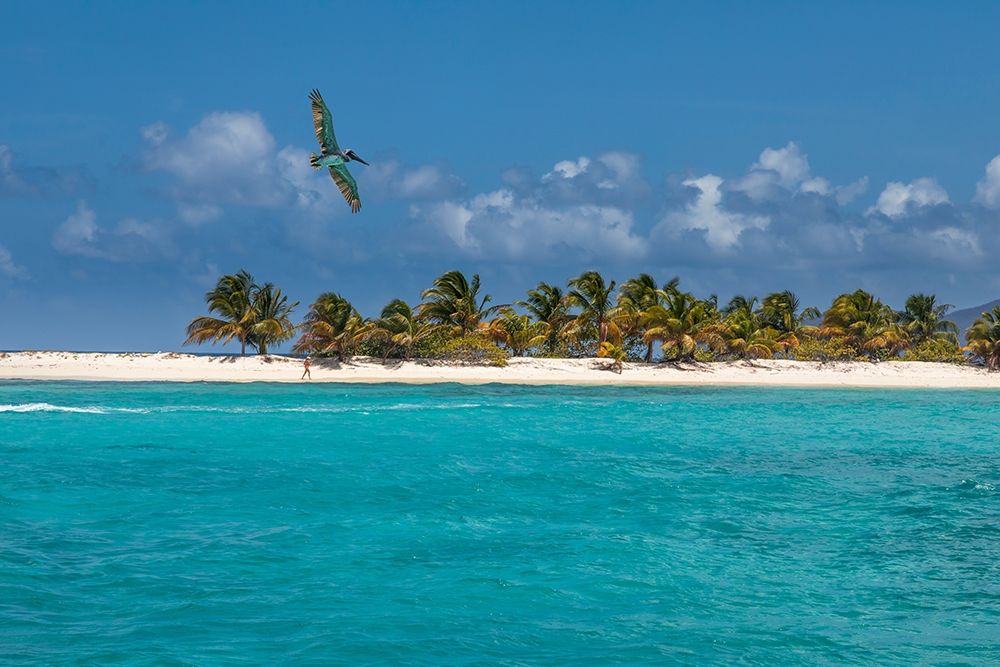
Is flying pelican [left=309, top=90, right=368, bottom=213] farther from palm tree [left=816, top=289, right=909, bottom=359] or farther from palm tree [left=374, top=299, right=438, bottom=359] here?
palm tree [left=816, top=289, right=909, bottom=359]

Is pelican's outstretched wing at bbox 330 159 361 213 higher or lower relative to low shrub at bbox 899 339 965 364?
higher

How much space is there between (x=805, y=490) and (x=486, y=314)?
138 ft

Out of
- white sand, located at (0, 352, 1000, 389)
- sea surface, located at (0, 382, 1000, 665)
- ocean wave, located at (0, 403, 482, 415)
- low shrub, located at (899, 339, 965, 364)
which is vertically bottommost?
sea surface, located at (0, 382, 1000, 665)

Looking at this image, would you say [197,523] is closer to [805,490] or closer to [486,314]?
[805,490]

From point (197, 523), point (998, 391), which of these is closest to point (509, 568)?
point (197, 523)

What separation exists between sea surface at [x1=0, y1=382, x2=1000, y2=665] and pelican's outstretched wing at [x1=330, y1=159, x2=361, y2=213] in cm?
558

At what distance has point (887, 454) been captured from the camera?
879 inches

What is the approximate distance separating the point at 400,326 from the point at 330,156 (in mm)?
35473

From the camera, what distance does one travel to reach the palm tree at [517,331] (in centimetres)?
5806

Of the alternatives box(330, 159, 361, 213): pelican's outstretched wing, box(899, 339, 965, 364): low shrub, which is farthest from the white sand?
box(330, 159, 361, 213): pelican's outstretched wing

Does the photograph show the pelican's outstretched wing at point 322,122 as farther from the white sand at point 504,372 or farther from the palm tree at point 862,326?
the palm tree at point 862,326

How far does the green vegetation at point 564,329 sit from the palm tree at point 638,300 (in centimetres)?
6

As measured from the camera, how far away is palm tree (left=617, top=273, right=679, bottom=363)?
187 feet

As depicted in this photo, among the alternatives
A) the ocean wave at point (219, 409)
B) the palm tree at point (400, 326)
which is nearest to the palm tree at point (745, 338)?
the palm tree at point (400, 326)
